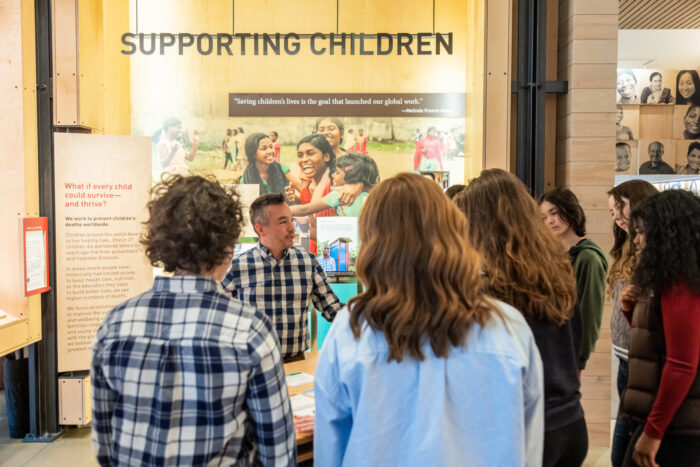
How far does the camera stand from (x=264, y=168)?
4.61 metres

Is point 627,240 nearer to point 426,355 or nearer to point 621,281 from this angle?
point 621,281

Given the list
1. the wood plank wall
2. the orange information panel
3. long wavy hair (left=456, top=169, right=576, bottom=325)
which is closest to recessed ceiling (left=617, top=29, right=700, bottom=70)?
the wood plank wall

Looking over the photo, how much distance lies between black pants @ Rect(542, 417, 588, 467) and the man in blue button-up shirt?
5.10ft

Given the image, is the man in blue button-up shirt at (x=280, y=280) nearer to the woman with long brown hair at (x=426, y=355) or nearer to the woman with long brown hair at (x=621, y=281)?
the woman with long brown hair at (x=621, y=281)

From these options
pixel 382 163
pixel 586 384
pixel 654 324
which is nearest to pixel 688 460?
pixel 654 324

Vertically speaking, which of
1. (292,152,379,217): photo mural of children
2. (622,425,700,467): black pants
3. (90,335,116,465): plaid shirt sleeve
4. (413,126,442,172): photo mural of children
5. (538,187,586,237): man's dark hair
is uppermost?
(413,126,442,172): photo mural of children

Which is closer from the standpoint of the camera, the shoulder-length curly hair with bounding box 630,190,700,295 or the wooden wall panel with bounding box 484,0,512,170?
the shoulder-length curly hair with bounding box 630,190,700,295

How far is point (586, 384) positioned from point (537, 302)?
267 cm

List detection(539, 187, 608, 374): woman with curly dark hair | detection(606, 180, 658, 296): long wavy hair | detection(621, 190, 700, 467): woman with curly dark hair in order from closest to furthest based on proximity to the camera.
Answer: detection(621, 190, 700, 467): woman with curly dark hair < detection(606, 180, 658, 296): long wavy hair < detection(539, 187, 608, 374): woman with curly dark hair

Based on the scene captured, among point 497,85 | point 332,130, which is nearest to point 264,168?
point 332,130

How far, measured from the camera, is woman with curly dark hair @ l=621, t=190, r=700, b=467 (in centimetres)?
177

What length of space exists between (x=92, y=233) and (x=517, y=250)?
3296 millimetres

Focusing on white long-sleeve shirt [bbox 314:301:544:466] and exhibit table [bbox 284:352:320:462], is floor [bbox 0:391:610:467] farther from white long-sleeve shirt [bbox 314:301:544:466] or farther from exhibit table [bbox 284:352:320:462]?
white long-sleeve shirt [bbox 314:301:544:466]

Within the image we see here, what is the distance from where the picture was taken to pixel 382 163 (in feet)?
15.2
